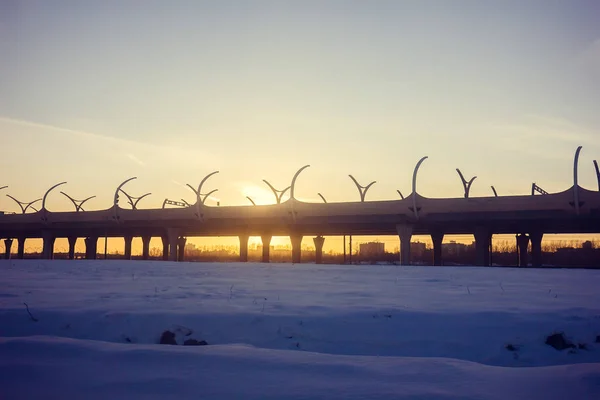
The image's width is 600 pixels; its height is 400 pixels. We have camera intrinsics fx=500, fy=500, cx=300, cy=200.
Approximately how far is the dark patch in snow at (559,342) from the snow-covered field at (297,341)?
13 cm

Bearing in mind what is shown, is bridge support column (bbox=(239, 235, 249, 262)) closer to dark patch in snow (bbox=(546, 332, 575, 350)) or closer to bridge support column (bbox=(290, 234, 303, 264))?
bridge support column (bbox=(290, 234, 303, 264))

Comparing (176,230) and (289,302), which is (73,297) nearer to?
(289,302)

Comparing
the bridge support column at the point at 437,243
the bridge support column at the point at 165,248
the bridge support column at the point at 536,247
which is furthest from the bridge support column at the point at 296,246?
the bridge support column at the point at 536,247

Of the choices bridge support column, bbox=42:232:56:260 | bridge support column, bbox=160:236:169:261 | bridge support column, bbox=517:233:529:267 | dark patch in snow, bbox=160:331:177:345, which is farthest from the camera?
bridge support column, bbox=160:236:169:261

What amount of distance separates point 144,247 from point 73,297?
8009 cm

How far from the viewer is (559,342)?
7574mm

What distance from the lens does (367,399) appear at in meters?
3.86

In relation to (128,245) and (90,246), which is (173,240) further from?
(90,246)

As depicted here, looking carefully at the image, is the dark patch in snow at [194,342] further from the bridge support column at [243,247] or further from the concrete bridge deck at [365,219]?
the bridge support column at [243,247]

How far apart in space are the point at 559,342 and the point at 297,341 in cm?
397

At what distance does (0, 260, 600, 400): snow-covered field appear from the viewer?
4324 millimetres

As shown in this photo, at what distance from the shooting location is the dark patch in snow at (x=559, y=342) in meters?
7.51

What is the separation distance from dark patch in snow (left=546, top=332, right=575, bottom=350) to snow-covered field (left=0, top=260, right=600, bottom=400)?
5.0 inches

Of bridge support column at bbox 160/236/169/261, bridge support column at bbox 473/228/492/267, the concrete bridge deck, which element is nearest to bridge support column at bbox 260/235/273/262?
the concrete bridge deck
